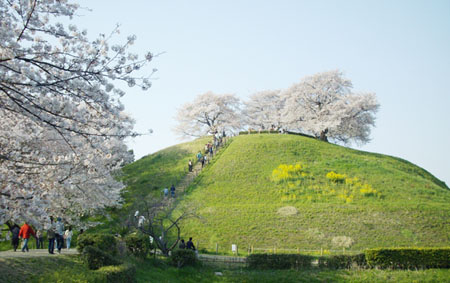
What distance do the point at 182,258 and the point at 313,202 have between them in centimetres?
1900

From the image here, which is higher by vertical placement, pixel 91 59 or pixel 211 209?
pixel 91 59

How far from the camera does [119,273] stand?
15.4m

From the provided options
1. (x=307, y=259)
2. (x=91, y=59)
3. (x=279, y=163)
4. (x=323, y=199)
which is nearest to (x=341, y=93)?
(x=279, y=163)

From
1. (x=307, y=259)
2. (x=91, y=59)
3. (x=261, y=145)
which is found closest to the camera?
(x=91, y=59)

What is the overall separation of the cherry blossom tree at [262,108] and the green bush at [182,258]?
190ft

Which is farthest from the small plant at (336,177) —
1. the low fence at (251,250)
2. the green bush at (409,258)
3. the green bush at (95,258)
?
the green bush at (95,258)

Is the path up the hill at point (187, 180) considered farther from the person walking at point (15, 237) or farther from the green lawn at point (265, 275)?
the person walking at point (15, 237)

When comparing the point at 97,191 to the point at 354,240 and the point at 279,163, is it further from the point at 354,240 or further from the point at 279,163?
the point at 279,163

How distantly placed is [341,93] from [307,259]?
4564 cm

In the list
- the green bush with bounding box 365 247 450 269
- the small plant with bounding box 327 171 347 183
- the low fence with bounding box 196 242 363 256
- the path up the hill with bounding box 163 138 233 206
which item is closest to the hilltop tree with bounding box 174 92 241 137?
the path up the hill with bounding box 163 138 233 206

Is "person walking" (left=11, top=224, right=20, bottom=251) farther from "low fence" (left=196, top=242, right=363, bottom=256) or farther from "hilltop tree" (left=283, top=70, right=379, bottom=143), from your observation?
"hilltop tree" (left=283, top=70, right=379, bottom=143)

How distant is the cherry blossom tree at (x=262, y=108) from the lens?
3152 inches

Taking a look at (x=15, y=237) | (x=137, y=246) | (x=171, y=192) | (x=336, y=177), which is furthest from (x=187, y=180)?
(x=15, y=237)

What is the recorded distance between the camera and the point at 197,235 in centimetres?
3281
